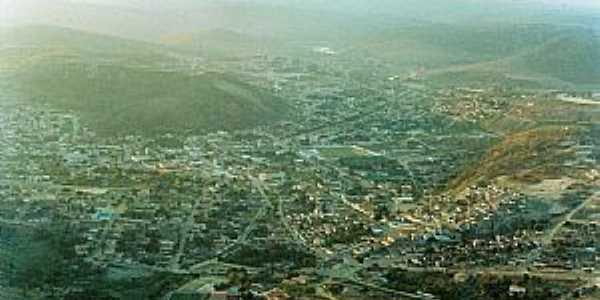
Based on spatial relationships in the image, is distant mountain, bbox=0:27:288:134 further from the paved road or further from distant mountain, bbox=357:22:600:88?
the paved road

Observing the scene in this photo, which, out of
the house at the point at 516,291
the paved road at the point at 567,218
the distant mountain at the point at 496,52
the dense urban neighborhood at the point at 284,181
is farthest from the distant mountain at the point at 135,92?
the house at the point at 516,291

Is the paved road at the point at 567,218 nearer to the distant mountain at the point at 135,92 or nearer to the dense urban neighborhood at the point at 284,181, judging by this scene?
the dense urban neighborhood at the point at 284,181

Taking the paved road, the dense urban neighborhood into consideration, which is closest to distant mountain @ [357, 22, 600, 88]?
the dense urban neighborhood

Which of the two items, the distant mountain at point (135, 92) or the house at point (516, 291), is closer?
the house at point (516, 291)

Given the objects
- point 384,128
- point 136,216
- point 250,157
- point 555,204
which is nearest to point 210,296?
point 136,216

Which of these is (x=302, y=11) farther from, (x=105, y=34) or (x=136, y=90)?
(x=136, y=90)

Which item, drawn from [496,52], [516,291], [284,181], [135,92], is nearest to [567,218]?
[516,291]

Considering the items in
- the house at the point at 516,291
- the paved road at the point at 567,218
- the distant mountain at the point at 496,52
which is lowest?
the distant mountain at the point at 496,52

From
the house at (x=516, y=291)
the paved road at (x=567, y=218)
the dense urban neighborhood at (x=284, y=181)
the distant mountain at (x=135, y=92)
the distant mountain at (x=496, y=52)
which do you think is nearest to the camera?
the house at (x=516, y=291)

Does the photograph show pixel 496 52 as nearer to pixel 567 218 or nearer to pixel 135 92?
pixel 135 92
